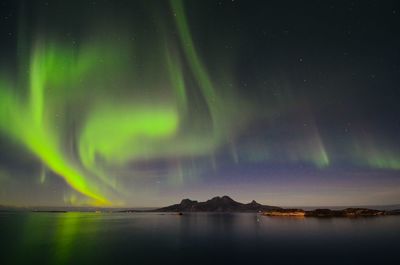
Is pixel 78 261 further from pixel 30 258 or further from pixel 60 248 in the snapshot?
pixel 60 248

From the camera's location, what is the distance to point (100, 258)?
1726 inches

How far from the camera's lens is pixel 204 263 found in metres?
39.8

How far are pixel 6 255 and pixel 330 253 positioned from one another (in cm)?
5480

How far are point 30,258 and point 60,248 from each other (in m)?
11.7

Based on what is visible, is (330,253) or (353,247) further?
(353,247)

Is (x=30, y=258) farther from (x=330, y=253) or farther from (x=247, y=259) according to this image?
(x=330, y=253)

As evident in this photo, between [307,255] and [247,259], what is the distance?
1041cm

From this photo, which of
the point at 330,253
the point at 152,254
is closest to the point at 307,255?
the point at 330,253

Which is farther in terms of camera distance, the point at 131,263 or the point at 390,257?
the point at 390,257

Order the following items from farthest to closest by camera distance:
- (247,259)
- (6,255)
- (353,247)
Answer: (353,247)
(6,255)
(247,259)

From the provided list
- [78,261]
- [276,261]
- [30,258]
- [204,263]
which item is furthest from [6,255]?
[276,261]

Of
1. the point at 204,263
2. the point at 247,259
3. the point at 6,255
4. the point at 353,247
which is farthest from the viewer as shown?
the point at 353,247

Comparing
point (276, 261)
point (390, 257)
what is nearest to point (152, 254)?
point (276, 261)

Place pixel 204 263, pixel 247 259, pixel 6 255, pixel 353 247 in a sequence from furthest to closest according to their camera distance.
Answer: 1. pixel 353 247
2. pixel 6 255
3. pixel 247 259
4. pixel 204 263
